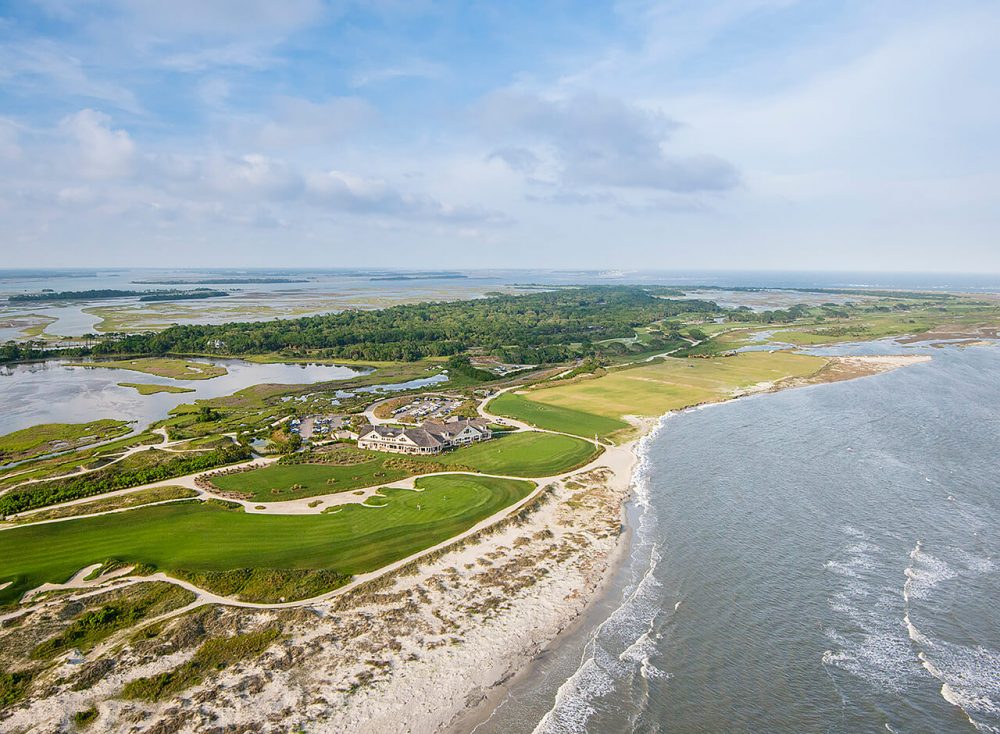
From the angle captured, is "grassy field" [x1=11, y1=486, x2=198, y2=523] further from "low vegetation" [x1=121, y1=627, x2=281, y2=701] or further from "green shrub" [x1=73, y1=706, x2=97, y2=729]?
"green shrub" [x1=73, y1=706, x2=97, y2=729]

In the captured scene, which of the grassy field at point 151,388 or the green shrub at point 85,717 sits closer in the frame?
the green shrub at point 85,717

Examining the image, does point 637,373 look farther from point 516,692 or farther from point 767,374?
point 516,692

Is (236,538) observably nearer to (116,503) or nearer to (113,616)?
(113,616)

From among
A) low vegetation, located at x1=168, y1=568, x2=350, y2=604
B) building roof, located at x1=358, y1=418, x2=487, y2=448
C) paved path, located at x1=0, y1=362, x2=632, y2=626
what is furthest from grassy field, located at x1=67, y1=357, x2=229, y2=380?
low vegetation, located at x1=168, y1=568, x2=350, y2=604

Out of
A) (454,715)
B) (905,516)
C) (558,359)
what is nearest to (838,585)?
(905,516)

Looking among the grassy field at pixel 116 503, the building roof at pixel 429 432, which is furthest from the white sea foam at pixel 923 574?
the grassy field at pixel 116 503

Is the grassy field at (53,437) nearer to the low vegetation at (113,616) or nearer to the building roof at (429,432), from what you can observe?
the building roof at (429,432)
